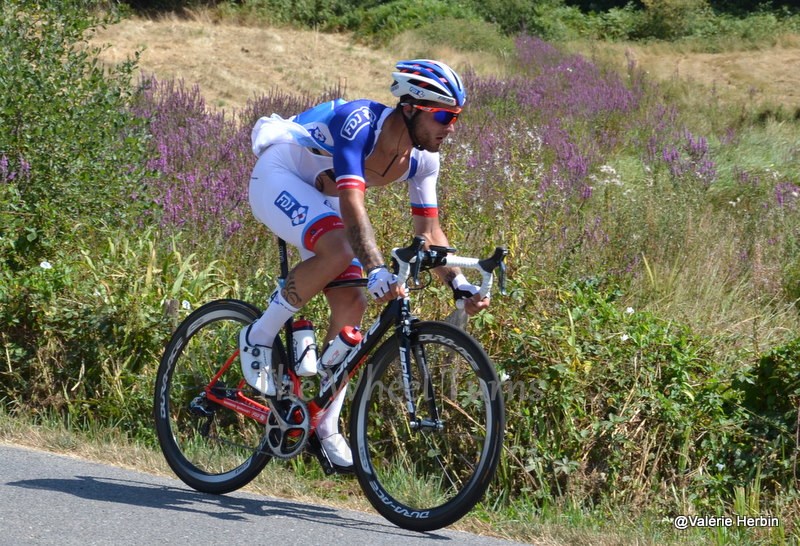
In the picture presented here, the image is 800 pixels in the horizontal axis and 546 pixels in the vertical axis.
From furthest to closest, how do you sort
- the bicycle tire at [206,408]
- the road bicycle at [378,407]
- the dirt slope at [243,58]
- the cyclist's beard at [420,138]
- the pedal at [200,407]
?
the dirt slope at [243,58]
the pedal at [200,407]
the bicycle tire at [206,408]
the cyclist's beard at [420,138]
the road bicycle at [378,407]

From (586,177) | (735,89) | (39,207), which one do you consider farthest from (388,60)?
(39,207)

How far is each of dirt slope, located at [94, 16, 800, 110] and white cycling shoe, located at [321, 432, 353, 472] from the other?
565 inches

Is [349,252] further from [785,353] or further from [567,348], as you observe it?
[785,353]

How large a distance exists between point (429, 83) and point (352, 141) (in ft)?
1.39

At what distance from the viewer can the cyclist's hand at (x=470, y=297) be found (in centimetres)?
432

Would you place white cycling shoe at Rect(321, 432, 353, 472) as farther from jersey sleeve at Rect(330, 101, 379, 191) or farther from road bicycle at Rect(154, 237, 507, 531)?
jersey sleeve at Rect(330, 101, 379, 191)

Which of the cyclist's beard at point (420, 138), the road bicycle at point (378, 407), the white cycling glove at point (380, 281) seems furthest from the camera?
the cyclist's beard at point (420, 138)

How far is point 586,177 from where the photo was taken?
10.1 metres

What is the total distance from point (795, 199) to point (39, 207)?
740cm

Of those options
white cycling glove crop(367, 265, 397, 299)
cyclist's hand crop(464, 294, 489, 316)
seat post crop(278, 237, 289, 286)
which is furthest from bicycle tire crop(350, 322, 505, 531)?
seat post crop(278, 237, 289, 286)

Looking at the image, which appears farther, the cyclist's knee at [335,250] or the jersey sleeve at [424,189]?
the jersey sleeve at [424,189]

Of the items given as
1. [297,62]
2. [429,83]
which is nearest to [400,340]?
[429,83]

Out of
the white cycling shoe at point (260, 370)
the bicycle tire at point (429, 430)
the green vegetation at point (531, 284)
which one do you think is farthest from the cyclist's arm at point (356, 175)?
the green vegetation at point (531, 284)

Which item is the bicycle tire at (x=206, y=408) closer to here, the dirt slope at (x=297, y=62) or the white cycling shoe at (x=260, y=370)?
the white cycling shoe at (x=260, y=370)
